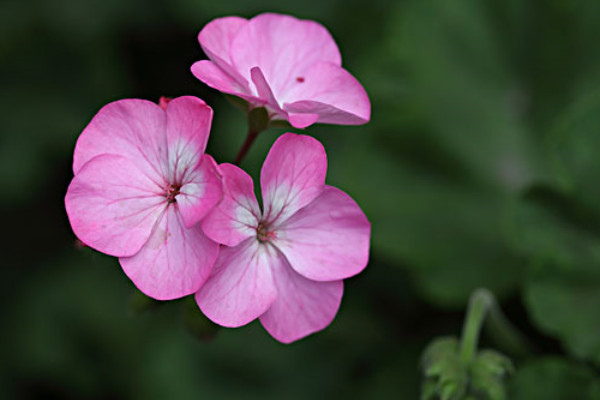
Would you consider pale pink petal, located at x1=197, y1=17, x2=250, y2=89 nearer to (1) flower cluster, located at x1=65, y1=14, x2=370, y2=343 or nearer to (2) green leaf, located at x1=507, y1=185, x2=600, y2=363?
(1) flower cluster, located at x1=65, y1=14, x2=370, y2=343

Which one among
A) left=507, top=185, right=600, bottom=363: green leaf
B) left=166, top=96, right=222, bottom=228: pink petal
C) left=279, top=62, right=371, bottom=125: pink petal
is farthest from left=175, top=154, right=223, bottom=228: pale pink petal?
left=507, top=185, right=600, bottom=363: green leaf

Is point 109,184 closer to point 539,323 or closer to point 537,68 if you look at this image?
point 539,323

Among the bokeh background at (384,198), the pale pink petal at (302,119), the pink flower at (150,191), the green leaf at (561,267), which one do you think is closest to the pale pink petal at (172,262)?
the pink flower at (150,191)

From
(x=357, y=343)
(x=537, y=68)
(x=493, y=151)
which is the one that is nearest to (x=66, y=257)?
(x=357, y=343)

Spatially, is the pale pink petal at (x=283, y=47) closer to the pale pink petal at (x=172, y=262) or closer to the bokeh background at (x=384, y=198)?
the pale pink petal at (x=172, y=262)

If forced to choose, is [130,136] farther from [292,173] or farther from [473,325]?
[473,325]

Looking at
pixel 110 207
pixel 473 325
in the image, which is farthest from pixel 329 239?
pixel 473 325

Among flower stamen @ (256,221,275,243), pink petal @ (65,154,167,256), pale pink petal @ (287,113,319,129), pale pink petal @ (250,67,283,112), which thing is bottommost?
flower stamen @ (256,221,275,243)

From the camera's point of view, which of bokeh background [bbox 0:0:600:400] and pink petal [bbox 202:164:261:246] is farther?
bokeh background [bbox 0:0:600:400]
